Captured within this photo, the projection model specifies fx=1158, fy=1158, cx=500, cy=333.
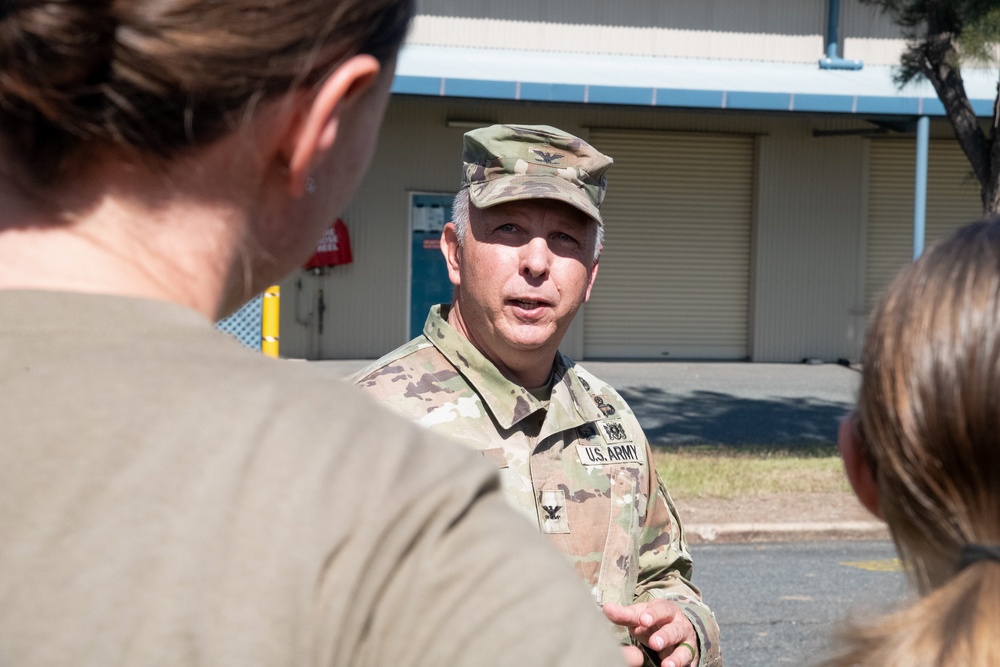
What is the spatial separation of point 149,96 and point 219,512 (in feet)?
1.12

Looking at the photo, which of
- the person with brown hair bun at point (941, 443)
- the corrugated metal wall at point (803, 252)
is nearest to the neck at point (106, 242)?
the person with brown hair bun at point (941, 443)

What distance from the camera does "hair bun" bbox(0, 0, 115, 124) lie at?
903 millimetres

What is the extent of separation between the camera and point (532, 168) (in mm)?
2887

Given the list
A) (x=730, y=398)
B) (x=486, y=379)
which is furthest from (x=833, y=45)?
(x=486, y=379)

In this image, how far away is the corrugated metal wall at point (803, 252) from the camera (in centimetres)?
1975

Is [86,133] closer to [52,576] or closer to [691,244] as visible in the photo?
[52,576]

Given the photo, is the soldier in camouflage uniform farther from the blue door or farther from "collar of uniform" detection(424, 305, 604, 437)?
the blue door

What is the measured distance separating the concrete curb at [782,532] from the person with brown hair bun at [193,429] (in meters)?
7.12

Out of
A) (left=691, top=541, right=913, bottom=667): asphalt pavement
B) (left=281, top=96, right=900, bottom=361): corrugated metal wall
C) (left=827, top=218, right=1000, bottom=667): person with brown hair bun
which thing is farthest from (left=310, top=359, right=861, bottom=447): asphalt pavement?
(left=827, top=218, right=1000, bottom=667): person with brown hair bun

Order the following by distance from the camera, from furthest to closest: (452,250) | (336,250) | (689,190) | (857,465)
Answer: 1. (689,190)
2. (336,250)
3. (452,250)
4. (857,465)

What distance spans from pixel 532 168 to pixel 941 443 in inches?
69.8

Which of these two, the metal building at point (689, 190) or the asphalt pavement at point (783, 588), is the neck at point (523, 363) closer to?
the asphalt pavement at point (783, 588)

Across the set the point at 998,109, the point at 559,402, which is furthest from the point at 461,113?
the point at 559,402

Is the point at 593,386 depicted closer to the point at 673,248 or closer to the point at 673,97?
the point at 673,97
